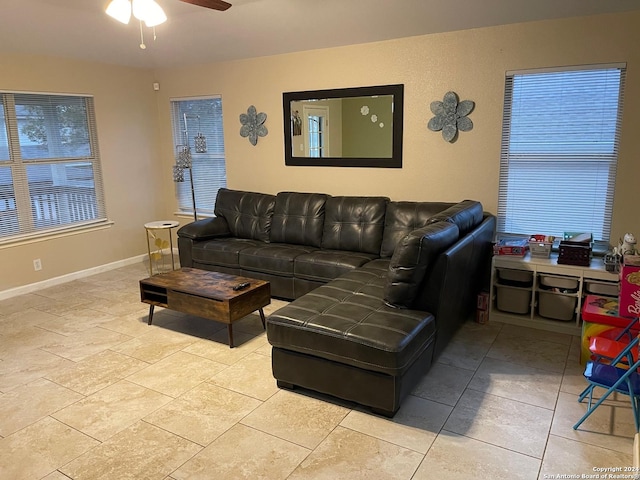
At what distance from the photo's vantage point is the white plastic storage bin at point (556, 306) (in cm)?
367

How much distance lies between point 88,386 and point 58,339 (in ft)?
3.13

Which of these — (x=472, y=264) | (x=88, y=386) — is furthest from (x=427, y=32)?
(x=88, y=386)

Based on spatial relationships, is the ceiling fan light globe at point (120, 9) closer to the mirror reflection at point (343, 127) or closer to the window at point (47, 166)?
the mirror reflection at point (343, 127)

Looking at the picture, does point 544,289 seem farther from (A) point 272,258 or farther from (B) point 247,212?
(B) point 247,212

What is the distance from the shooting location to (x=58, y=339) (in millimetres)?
3773

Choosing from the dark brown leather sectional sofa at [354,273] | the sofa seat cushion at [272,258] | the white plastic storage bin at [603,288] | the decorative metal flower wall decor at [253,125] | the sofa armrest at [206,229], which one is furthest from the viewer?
the decorative metal flower wall decor at [253,125]

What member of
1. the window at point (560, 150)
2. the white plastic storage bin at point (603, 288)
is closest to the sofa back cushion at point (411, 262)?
the white plastic storage bin at point (603, 288)

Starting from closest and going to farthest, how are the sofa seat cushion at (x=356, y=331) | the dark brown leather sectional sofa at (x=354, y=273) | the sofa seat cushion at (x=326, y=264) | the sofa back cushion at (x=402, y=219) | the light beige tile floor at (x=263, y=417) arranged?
the light beige tile floor at (x=263, y=417) < the sofa seat cushion at (x=356, y=331) < the dark brown leather sectional sofa at (x=354, y=273) < the sofa seat cushion at (x=326, y=264) < the sofa back cushion at (x=402, y=219)

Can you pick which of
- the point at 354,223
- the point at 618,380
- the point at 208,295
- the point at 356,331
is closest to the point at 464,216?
the point at 354,223

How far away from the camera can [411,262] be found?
2.81m

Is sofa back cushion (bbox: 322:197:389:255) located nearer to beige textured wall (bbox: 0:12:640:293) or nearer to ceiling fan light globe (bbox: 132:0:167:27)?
beige textured wall (bbox: 0:12:640:293)

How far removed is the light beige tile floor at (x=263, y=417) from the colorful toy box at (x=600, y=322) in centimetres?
21

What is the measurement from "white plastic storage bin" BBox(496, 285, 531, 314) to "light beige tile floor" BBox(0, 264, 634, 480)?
194mm

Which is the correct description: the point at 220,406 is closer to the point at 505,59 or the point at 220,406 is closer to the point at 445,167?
the point at 445,167
